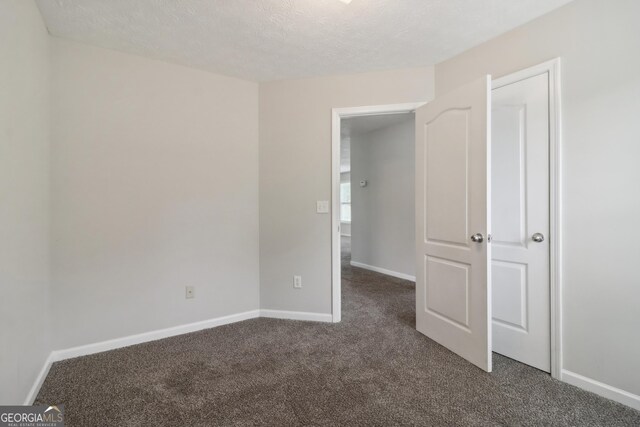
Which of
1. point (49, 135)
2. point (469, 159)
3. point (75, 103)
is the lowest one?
point (469, 159)

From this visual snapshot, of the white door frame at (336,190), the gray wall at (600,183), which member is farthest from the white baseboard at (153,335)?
the gray wall at (600,183)

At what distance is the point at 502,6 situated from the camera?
1838 millimetres

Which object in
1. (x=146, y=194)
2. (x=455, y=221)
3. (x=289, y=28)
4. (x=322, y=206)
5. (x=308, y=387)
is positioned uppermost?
(x=289, y=28)

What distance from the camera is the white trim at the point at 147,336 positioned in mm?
2145

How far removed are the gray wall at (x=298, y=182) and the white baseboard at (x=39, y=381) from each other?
1619mm

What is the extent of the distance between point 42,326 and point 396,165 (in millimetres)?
4428

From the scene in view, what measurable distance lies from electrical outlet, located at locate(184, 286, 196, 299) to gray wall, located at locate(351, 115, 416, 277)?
124 inches

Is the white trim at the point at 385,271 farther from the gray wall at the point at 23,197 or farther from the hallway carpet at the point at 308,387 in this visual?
the gray wall at the point at 23,197

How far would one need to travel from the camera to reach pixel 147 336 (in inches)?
95.4

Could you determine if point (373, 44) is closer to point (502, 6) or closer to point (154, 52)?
point (502, 6)

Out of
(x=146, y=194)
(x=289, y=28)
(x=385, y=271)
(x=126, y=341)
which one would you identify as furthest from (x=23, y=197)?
(x=385, y=271)

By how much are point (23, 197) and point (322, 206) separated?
206 cm

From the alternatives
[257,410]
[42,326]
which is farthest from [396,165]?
[42,326]

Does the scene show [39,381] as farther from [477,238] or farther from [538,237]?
[538,237]
